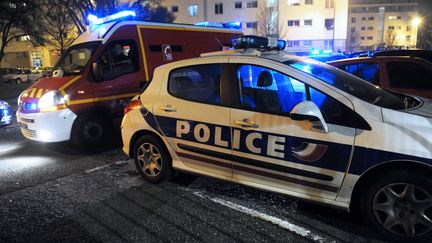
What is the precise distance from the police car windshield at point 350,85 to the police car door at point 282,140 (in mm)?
243

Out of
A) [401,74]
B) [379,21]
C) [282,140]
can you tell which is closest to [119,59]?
[282,140]

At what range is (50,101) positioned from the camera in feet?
20.1

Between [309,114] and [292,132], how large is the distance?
32 cm

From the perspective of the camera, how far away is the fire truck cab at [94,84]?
618cm

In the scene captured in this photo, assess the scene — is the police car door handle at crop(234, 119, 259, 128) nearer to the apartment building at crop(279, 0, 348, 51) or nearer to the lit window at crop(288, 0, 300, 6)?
the apartment building at crop(279, 0, 348, 51)

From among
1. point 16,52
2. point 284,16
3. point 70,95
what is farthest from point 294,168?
point 16,52

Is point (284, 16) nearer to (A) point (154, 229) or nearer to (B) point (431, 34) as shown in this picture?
(B) point (431, 34)

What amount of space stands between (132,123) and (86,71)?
2.30 meters

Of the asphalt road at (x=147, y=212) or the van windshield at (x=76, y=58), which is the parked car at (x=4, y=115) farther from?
the asphalt road at (x=147, y=212)

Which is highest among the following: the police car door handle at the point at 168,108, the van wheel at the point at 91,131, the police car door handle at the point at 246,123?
the police car door handle at the point at 168,108

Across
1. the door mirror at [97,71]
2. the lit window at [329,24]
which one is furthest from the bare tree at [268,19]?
the door mirror at [97,71]

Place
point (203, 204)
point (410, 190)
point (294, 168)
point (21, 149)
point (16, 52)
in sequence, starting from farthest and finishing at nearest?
point (16, 52), point (21, 149), point (203, 204), point (294, 168), point (410, 190)

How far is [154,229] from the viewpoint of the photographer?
3.51 metres

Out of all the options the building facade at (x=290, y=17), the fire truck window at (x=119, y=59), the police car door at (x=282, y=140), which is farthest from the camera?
the building facade at (x=290, y=17)
